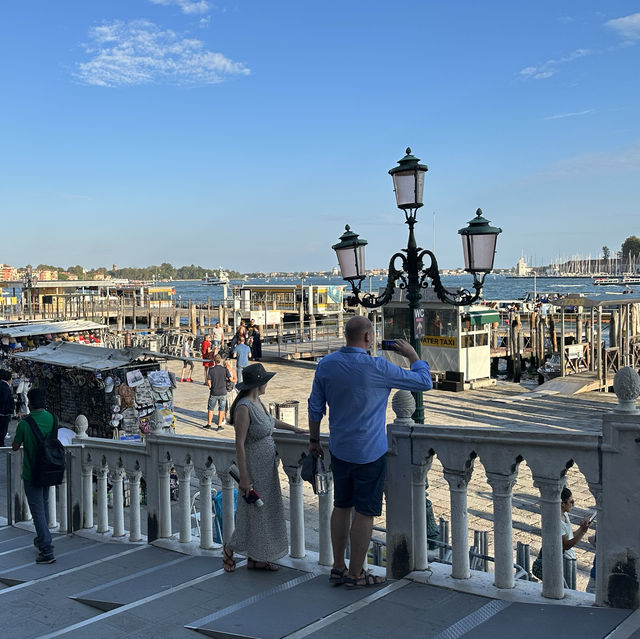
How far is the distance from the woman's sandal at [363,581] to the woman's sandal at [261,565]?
609 millimetres

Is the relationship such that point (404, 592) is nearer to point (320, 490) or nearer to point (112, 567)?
point (320, 490)

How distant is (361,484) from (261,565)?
981 mm

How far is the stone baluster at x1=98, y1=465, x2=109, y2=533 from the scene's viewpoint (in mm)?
5562

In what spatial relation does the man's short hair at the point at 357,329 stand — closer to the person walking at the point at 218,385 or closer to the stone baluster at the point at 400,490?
the stone baluster at the point at 400,490

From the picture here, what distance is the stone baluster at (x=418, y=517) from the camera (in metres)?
3.71

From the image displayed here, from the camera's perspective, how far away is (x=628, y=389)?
303 centimetres

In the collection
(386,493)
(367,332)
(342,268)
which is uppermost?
(342,268)

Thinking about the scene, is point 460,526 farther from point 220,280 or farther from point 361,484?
point 220,280

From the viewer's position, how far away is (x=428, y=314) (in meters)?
20.4

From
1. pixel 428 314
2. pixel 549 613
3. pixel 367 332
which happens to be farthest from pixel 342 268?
pixel 428 314

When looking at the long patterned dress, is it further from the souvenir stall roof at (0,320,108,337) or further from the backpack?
the souvenir stall roof at (0,320,108,337)

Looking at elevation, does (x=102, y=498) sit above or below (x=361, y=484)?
below

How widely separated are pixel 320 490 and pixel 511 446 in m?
1.14

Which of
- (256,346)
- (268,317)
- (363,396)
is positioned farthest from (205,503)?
(268,317)
